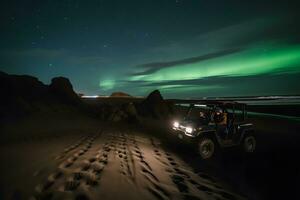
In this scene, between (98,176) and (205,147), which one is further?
(205,147)

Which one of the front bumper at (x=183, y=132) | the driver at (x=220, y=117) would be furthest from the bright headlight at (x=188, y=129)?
the driver at (x=220, y=117)

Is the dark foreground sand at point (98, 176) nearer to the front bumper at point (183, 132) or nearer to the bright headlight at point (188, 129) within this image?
the front bumper at point (183, 132)

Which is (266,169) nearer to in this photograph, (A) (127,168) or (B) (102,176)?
(A) (127,168)

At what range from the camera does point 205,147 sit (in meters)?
7.88

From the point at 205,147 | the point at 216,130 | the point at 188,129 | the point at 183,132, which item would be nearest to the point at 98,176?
the point at 188,129

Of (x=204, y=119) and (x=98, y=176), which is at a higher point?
(x=204, y=119)

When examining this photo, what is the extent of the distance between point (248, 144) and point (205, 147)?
2.59 m

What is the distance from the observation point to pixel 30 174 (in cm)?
477

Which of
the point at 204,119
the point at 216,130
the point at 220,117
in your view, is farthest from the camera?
the point at 204,119

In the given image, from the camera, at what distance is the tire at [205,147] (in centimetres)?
764

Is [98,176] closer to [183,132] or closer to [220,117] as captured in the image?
[183,132]

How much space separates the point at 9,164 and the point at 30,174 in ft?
4.20

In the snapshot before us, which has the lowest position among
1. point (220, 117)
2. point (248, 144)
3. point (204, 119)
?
point (248, 144)

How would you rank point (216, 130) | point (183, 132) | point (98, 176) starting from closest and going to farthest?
point (98, 176) → point (216, 130) → point (183, 132)
